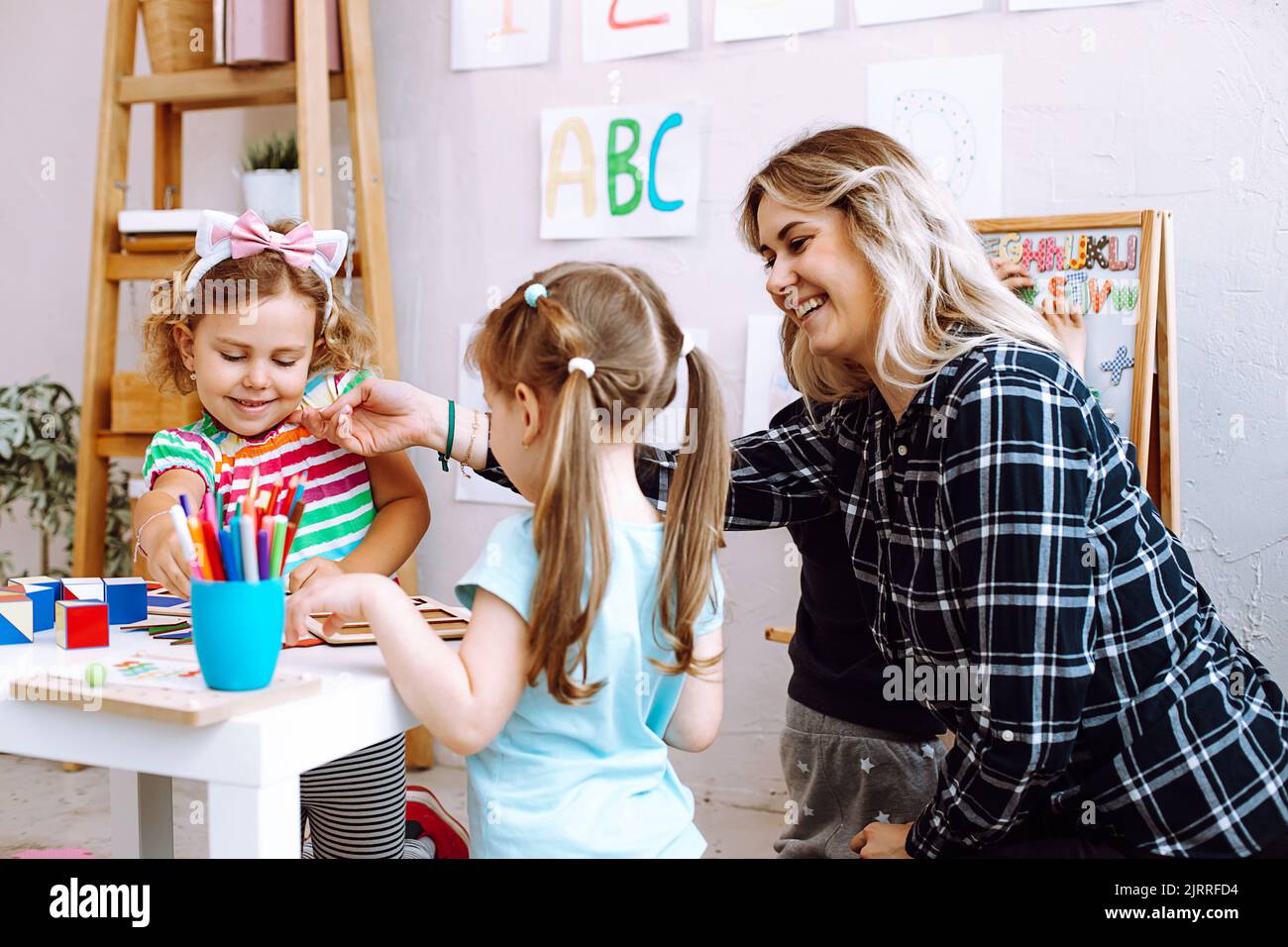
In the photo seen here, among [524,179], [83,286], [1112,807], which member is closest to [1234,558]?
[1112,807]

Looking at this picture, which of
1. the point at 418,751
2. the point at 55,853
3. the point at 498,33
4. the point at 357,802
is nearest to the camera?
the point at 357,802

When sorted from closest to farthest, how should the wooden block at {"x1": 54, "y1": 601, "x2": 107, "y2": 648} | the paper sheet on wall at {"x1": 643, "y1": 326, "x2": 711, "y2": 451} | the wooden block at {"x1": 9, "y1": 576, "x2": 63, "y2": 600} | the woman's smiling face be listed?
the wooden block at {"x1": 54, "y1": 601, "x2": 107, "y2": 648} < the wooden block at {"x1": 9, "y1": 576, "x2": 63, "y2": 600} < the woman's smiling face < the paper sheet on wall at {"x1": 643, "y1": 326, "x2": 711, "y2": 451}

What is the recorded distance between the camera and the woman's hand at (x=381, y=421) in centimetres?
142

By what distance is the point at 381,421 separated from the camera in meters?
1.45

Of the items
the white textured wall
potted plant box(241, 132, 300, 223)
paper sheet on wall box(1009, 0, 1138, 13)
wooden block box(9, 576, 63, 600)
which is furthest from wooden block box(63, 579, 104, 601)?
paper sheet on wall box(1009, 0, 1138, 13)

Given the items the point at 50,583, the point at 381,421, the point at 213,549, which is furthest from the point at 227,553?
the point at 381,421

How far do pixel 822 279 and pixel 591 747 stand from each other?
1.90 feet

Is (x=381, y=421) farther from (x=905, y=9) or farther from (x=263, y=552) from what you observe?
(x=905, y=9)

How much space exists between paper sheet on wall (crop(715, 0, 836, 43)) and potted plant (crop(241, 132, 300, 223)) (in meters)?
0.89

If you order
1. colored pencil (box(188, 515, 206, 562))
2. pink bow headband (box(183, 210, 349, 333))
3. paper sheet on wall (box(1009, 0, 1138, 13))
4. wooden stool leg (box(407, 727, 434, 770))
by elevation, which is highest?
paper sheet on wall (box(1009, 0, 1138, 13))

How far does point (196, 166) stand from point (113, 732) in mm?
2237

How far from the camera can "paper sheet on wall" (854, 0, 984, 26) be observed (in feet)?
7.06

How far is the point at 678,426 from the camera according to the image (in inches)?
86.0

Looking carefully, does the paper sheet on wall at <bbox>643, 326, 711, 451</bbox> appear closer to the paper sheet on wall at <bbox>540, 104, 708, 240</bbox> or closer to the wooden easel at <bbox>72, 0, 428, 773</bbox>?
the paper sheet on wall at <bbox>540, 104, 708, 240</bbox>
